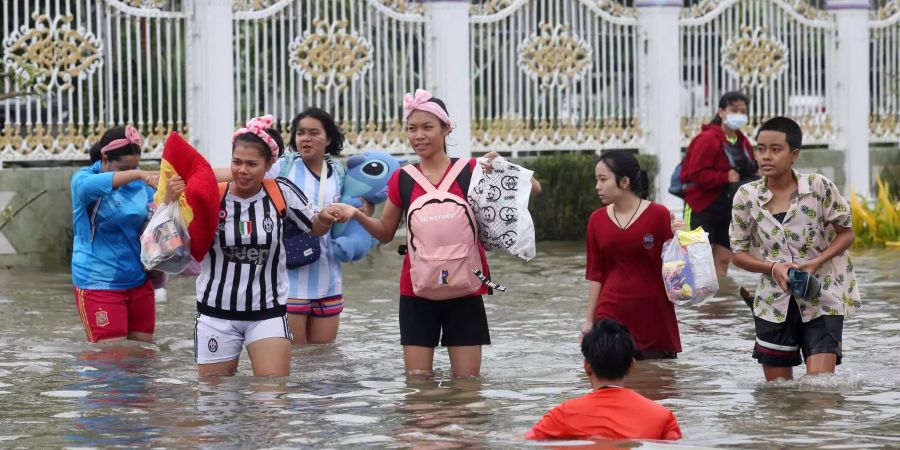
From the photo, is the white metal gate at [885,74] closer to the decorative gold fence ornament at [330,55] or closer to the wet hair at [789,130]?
the decorative gold fence ornament at [330,55]

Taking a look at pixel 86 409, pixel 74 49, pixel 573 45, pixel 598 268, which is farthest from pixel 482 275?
pixel 573 45

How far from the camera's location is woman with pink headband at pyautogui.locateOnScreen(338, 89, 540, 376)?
29.0 ft

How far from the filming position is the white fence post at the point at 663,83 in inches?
771

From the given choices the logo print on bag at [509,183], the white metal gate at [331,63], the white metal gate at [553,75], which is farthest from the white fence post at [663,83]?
the logo print on bag at [509,183]

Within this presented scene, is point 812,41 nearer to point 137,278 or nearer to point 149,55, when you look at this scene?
point 149,55

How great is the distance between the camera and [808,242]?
8469mm

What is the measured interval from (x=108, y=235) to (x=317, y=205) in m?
1.31

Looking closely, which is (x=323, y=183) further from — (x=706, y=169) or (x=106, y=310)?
(x=706, y=169)

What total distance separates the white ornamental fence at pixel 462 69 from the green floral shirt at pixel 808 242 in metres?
8.45

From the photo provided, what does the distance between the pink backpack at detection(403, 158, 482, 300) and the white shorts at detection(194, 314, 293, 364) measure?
73cm

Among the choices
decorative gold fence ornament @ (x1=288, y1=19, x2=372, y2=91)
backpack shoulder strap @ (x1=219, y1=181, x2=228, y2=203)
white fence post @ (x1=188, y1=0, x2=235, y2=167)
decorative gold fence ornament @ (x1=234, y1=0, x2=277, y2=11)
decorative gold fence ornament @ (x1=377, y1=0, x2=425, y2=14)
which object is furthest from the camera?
decorative gold fence ornament @ (x1=377, y1=0, x2=425, y2=14)

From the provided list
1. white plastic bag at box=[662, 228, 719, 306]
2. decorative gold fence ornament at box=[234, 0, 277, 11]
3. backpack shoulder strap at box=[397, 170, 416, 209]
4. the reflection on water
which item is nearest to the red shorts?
the reflection on water

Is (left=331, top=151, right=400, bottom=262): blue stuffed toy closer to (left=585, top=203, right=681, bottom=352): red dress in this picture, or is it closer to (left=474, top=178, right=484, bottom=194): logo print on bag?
(left=474, top=178, right=484, bottom=194): logo print on bag

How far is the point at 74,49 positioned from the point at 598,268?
28.1 ft
